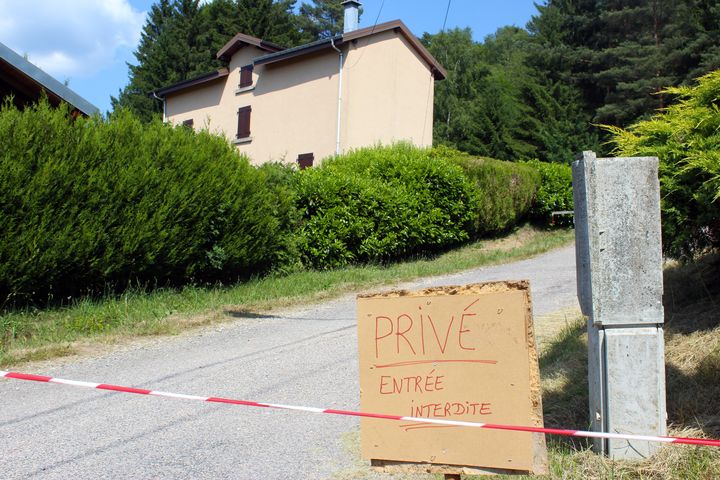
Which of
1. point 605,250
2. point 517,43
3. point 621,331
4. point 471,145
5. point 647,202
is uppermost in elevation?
point 517,43

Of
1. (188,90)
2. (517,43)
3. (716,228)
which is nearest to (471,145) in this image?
(188,90)

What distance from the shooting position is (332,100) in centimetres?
2389

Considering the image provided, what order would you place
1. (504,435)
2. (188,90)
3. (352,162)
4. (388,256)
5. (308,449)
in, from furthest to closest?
(188,90) → (352,162) → (388,256) → (308,449) → (504,435)

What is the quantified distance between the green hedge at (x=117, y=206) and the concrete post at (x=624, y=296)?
698 cm

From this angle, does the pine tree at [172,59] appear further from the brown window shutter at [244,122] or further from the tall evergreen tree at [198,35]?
the brown window shutter at [244,122]

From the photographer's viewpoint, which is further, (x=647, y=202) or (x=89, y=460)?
(x=89, y=460)

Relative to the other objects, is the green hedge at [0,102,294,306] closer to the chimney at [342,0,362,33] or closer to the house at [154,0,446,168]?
the house at [154,0,446,168]

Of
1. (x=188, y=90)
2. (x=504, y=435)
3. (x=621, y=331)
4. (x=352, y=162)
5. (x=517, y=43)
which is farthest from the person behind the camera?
(x=517, y=43)

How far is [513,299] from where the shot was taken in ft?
10.6

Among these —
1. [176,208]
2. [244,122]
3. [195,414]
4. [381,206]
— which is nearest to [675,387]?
[195,414]

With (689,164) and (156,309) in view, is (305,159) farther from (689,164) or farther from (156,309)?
(689,164)

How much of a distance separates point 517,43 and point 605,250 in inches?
2497

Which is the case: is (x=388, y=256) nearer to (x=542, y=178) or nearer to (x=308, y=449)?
(x=542, y=178)

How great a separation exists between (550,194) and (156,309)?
16.6 meters
